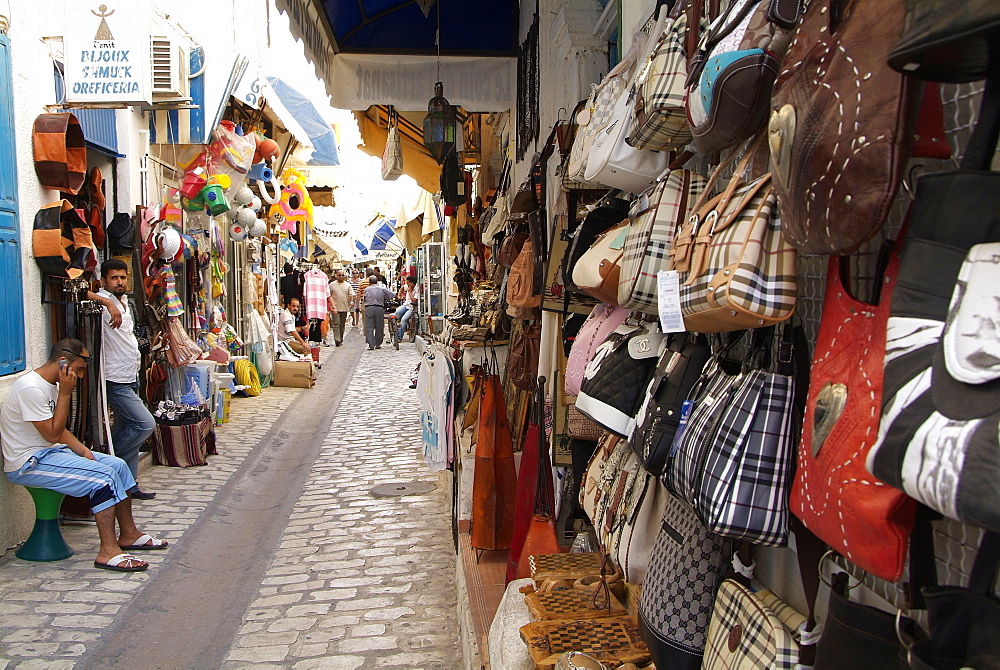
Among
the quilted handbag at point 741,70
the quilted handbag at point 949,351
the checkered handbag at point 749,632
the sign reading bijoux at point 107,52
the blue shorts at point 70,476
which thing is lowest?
the blue shorts at point 70,476

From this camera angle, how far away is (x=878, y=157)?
44.1 inches

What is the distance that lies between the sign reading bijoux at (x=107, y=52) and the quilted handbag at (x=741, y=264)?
6629mm

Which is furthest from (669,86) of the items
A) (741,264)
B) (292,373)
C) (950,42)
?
(292,373)

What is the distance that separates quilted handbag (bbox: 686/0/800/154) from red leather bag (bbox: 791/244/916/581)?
0.47 meters

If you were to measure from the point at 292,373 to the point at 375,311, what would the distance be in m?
7.73

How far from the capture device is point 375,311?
2295 centimetres

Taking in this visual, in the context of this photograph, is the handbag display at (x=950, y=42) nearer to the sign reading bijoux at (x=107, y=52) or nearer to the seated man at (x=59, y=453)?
the seated man at (x=59, y=453)

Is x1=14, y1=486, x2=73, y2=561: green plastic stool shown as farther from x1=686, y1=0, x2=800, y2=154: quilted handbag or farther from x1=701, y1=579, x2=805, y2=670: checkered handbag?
x1=686, y1=0, x2=800, y2=154: quilted handbag

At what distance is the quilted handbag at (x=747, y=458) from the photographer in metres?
1.52

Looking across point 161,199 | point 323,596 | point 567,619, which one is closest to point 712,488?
point 567,619

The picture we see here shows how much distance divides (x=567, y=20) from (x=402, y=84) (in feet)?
12.4

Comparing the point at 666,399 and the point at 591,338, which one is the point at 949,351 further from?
the point at 591,338

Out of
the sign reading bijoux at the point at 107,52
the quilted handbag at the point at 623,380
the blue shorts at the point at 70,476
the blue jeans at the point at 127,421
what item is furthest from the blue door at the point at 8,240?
the quilted handbag at the point at 623,380

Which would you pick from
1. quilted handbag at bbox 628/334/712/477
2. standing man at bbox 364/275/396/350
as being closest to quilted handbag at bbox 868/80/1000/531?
quilted handbag at bbox 628/334/712/477
